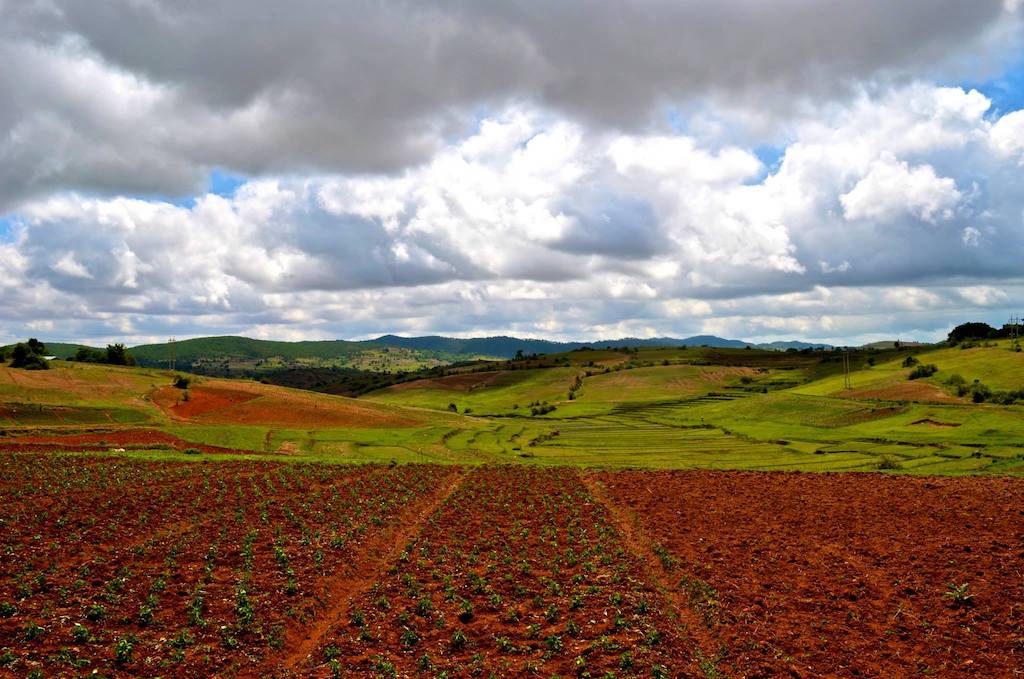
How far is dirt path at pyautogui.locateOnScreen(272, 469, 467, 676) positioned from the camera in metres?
21.8

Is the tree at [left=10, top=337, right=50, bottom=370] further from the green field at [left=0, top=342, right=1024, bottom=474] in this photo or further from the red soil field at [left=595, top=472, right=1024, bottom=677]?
the red soil field at [left=595, top=472, right=1024, bottom=677]

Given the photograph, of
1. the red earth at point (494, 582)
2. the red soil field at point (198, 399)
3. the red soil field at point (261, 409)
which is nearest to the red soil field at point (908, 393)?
the red earth at point (494, 582)

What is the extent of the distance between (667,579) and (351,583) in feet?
41.9

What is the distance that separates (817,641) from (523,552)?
13.6 meters

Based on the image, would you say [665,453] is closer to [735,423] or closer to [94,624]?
[735,423]

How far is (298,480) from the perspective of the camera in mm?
51812

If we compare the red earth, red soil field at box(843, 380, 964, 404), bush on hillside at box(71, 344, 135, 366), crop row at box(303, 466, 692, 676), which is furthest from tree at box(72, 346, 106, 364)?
red soil field at box(843, 380, 964, 404)

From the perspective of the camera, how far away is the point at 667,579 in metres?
29.1

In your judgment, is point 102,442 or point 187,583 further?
point 102,442

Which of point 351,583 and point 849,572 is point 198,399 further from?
point 849,572

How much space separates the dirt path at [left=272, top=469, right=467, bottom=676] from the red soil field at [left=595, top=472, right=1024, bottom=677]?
1226 centimetres

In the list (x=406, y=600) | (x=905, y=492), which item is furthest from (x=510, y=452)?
(x=406, y=600)

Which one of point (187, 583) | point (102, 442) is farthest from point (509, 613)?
point (102, 442)

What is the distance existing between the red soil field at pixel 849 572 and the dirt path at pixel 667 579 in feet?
→ 0.78
